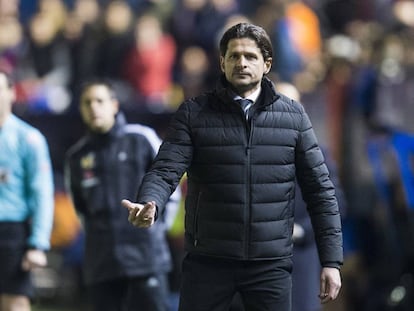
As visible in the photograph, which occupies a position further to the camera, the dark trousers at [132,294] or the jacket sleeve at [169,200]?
the jacket sleeve at [169,200]

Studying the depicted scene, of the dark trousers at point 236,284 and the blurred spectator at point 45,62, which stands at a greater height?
the blurred spectator at point 45,62

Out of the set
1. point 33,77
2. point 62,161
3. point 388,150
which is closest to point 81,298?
point 62,161

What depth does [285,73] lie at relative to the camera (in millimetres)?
12250

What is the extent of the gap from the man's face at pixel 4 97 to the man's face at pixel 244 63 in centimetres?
240

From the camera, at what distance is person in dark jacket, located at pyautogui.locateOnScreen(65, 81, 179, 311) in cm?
778

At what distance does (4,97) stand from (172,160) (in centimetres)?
239

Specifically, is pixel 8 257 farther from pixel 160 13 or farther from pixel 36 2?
pixel 36 2

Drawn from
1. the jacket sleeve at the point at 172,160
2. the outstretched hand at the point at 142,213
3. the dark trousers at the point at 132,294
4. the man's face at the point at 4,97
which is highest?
the man's face at the point at 4,97

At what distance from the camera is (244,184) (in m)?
5.92

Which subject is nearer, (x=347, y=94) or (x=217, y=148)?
(x=217, y=148)

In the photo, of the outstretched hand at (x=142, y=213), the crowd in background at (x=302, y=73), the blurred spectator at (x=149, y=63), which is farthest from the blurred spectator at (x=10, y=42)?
the outstretched hand at (x=142, y=213)

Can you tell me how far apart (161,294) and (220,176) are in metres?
2.14

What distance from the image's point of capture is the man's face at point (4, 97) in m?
7.91

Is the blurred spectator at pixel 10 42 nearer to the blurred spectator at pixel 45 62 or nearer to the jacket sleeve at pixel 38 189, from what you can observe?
the blurred spectator at pixel 45 62
